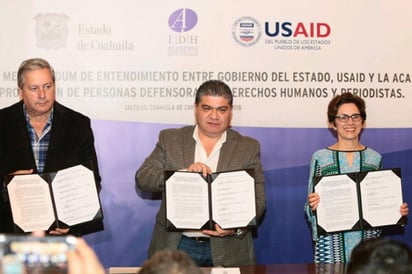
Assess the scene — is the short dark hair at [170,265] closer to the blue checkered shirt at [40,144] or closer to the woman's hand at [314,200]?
the woman's hand at [314,200]

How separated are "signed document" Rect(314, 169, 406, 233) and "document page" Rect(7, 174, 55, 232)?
5.53 ft

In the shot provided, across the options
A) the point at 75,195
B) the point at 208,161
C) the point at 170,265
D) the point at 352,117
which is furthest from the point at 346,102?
the point at 170,265

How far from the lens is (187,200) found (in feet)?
14.2

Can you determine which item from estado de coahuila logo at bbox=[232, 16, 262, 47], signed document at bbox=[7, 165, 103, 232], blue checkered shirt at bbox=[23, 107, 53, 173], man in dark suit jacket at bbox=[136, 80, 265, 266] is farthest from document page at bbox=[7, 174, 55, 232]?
estado de coahuila logo at bbox=[232, 16, 262, 47]

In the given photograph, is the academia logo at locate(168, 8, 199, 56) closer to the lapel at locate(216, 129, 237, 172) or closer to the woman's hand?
the lapel at locate(216, 129, 237, 172)

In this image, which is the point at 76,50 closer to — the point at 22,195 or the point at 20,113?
the point at 20,113

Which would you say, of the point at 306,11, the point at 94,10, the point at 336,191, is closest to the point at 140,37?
the point at 94,10

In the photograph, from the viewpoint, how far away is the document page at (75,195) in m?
4.29

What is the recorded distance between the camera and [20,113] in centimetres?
463

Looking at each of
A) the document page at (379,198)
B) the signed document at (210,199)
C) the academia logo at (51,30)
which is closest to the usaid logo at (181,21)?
the academia logo at (51,30)

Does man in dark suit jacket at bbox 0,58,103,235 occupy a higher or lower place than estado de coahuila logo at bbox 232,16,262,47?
lower

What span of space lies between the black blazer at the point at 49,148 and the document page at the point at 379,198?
171cm

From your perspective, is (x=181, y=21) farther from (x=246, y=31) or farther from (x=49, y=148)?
(x=49, y=148)

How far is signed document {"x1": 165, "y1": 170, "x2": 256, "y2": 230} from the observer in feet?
14.1
